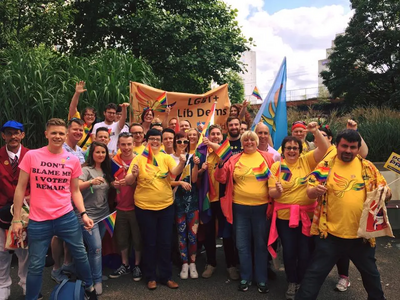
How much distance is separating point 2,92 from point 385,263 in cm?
677

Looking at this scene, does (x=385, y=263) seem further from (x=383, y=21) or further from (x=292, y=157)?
(x=383, y=21)

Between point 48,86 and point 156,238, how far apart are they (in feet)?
13.8

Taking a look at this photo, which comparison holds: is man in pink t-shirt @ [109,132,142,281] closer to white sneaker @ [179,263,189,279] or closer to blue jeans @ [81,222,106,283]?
blue jeans @ [81,222,106,283]

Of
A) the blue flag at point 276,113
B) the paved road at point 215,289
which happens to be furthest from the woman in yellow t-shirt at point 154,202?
the blue flag at point 276,113

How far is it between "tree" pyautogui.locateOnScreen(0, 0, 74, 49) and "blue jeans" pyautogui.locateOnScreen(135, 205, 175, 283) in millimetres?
6747

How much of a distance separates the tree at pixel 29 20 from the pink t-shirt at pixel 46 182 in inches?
252

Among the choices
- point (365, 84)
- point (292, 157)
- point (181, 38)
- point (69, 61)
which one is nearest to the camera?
point (292, 157)

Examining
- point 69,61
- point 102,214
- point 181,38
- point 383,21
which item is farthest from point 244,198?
point 383,21

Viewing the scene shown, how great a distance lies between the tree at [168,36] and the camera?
38.3 ft

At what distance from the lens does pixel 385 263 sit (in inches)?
181

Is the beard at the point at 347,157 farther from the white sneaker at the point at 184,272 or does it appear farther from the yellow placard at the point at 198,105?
the yellow placard at the point at 198,105

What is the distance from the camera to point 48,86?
6406 mm

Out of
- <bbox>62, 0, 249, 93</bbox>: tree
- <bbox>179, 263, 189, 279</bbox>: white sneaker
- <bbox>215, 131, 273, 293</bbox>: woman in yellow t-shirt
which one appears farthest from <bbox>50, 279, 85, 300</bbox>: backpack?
<bbox>62, 0, 249, 93</bbox>: tree

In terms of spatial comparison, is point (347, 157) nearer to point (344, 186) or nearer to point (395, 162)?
point (344, 186)
